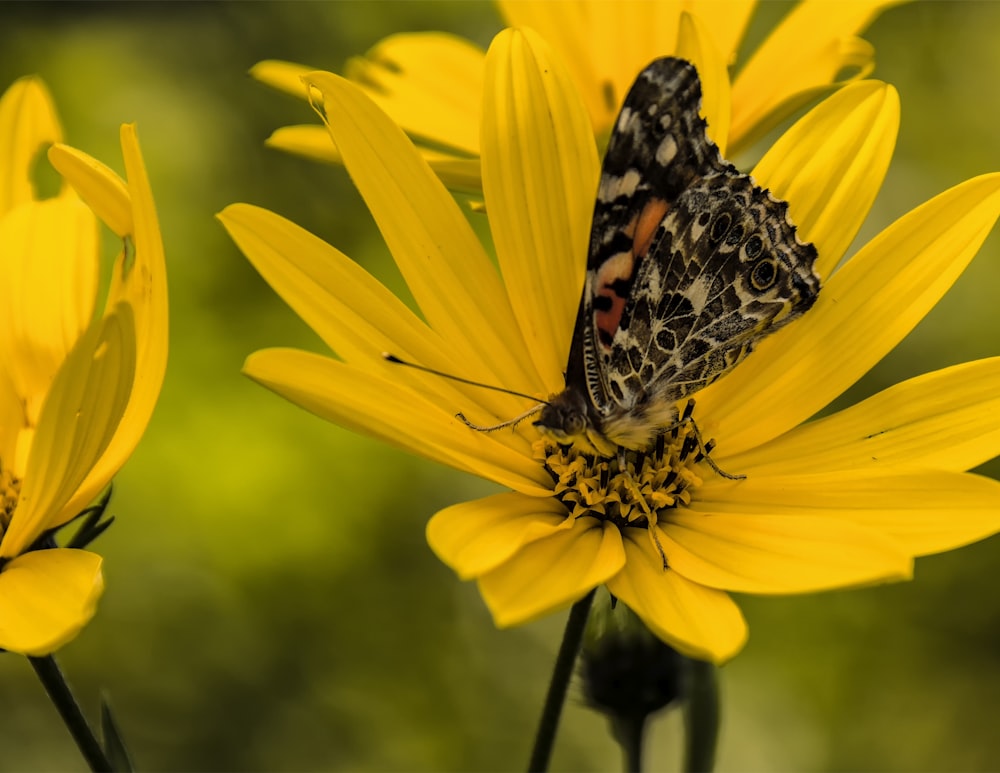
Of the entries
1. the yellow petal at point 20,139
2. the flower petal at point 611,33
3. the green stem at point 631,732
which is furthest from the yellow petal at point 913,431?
the yellow petal at point 20,139

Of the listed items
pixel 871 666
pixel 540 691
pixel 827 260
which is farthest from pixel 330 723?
pixel 827 260

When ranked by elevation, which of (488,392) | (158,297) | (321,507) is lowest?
(321,507)

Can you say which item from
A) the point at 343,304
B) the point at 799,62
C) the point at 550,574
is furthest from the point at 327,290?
the point at 799,62

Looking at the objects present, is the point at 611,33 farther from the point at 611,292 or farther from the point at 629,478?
the point at 629,478

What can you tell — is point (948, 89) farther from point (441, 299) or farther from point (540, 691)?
point (441, 299)

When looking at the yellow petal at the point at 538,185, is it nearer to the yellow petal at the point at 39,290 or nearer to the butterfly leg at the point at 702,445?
the butterfly leg at the point at 702,445
